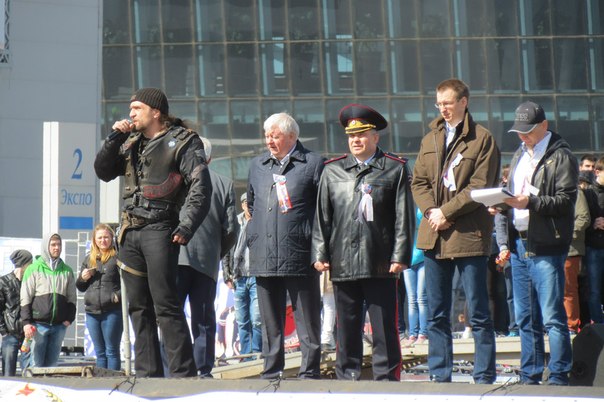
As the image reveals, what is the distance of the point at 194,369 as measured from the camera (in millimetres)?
7738

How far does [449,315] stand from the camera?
25.3ft

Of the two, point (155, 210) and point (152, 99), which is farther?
point (152, 99)

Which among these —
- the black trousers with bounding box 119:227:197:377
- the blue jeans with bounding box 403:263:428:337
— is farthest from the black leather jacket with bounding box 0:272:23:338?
the black trousers with bounding box 119:227:197:377

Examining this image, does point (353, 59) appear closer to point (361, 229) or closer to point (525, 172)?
point (525, 172)

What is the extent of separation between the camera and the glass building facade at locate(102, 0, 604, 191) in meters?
38.5

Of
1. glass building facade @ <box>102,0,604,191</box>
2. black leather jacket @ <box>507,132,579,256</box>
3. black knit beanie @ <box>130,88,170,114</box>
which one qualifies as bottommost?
black leather jacket @ <box>507,132,579,256</box>

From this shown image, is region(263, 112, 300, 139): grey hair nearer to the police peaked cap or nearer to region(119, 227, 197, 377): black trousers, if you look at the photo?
the police peaked cap

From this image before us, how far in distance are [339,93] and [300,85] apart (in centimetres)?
125

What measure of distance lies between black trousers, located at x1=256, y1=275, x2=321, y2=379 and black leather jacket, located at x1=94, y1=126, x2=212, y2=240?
0.84 m

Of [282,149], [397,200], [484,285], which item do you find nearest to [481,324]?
[484,285]

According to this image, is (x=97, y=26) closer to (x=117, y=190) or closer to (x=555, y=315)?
(x=117, y=190)

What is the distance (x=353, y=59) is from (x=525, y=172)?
31.2m

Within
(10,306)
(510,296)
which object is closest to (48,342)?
(10,306)

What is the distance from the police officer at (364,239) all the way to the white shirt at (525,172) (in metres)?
0.70
